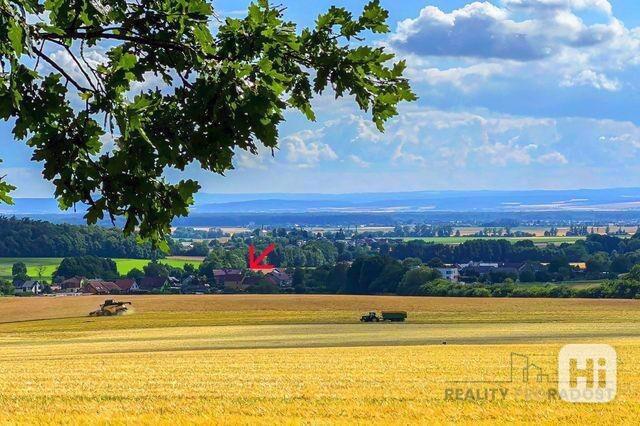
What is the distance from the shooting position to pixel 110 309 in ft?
282

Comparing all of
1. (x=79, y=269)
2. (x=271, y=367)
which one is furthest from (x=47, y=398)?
(x=79, y=269)

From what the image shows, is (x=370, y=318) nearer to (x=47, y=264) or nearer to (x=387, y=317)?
(x=387, y=317)

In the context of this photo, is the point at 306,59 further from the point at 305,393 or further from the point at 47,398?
the point at 47,398

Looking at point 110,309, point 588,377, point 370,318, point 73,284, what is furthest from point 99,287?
point 588,377

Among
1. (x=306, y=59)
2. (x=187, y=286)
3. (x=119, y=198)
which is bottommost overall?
(x=187, y=286)

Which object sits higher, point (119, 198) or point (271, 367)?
point (119, 198)

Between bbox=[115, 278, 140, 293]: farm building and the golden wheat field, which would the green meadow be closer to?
bbox=[115, 278, 140, 293]: farm building

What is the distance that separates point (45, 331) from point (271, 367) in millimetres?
42353

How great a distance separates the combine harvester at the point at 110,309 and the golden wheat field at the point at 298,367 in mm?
3926

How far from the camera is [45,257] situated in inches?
7554

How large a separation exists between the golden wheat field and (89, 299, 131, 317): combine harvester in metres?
3.93

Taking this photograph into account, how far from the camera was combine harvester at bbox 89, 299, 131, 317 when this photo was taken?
85.0 meters

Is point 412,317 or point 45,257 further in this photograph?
point 45,257

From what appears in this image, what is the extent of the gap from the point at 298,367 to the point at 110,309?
5828cm
